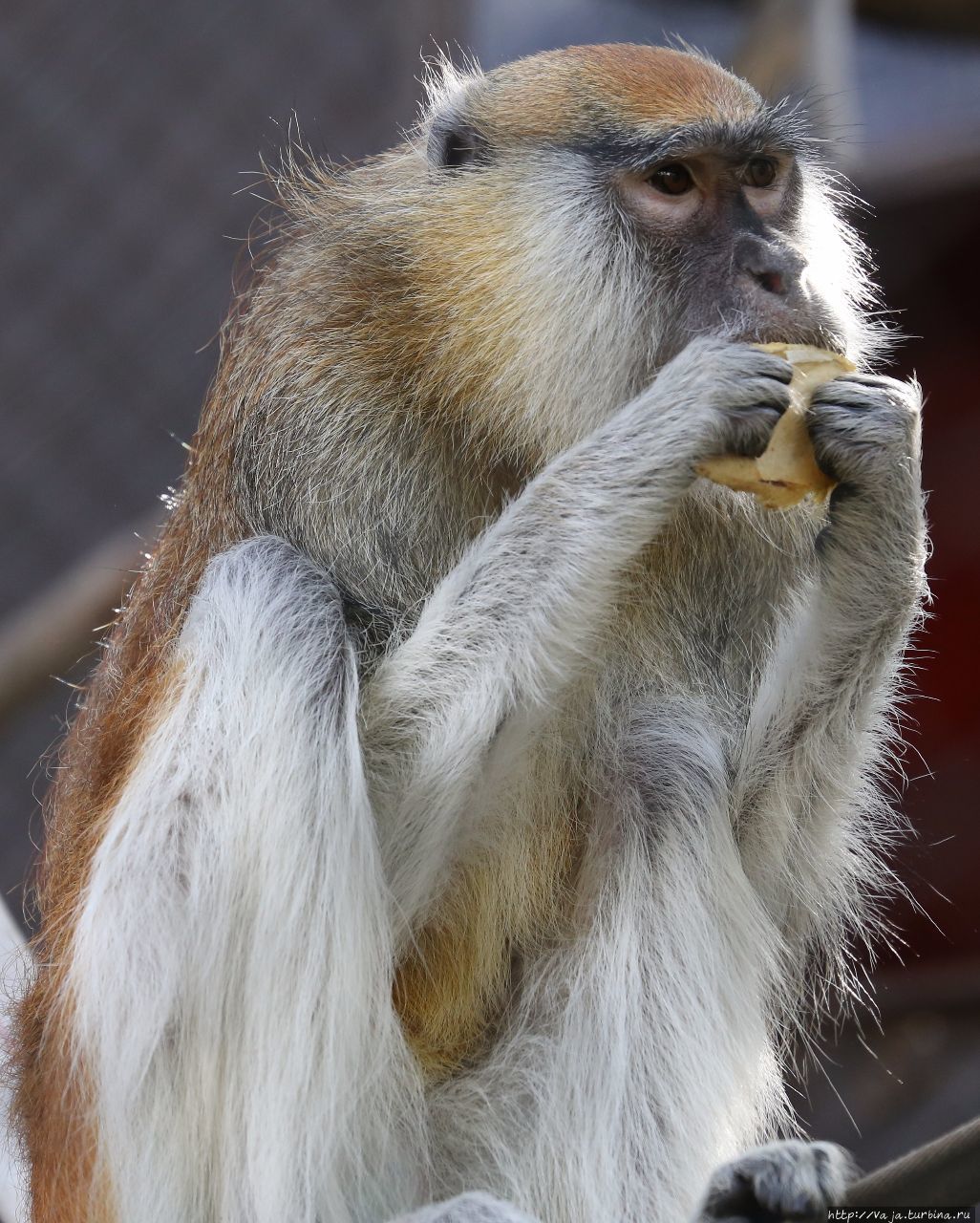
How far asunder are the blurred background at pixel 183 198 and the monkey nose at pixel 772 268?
2.89 meters

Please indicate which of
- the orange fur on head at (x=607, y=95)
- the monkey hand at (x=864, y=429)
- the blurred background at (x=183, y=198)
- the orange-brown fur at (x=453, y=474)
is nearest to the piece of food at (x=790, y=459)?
the monkey hand at (x=864, y=429)

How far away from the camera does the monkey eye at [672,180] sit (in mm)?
2492

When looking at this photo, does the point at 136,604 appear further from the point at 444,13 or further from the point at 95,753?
the point at 444,13

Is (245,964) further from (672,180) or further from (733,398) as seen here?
(672,180)

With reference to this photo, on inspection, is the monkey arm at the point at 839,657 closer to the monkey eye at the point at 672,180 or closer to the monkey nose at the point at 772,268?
the monkey nose at the point at 772,268

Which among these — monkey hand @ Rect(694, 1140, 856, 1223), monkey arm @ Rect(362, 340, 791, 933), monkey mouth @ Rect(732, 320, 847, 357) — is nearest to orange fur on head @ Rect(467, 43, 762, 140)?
monkey mouth @ Rect(732, 320, 847, 357)

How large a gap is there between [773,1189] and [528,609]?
2.64 ft

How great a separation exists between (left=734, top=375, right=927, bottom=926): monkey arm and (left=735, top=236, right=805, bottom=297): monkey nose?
196 mm

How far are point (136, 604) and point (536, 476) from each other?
0.75m

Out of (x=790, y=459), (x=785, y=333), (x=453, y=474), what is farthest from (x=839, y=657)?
(x=453, y=474)

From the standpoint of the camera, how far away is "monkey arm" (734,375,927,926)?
7.25 feet

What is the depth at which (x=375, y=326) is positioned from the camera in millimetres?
2459

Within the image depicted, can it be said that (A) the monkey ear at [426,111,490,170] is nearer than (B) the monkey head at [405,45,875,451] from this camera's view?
No

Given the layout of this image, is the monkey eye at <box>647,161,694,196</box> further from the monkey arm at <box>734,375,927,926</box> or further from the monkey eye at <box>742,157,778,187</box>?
the monkey arm at <box>734,375,927,926</box>
